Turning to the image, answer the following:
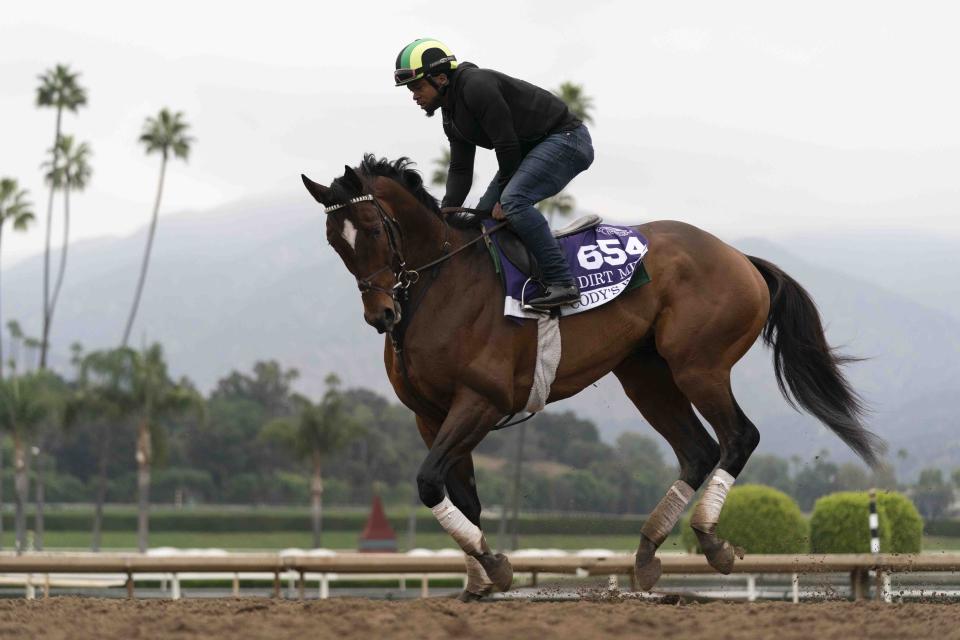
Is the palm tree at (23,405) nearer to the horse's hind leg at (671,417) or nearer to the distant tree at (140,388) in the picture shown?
the distant tree at (140,388)

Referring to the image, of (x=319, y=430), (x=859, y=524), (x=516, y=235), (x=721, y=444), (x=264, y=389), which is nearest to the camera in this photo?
(x=516, y=235)

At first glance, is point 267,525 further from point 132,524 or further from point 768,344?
point 768,344

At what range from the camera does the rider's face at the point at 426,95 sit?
7.56 m

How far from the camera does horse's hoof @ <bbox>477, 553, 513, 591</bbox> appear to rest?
285 inches

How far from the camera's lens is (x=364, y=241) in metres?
7.14

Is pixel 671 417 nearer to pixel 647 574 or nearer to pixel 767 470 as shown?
pixel 647 574

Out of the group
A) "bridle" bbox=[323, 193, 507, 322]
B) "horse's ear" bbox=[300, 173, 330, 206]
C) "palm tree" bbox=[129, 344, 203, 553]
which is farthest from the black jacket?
"palm tree" bbox=[129, 344, 203, 553]

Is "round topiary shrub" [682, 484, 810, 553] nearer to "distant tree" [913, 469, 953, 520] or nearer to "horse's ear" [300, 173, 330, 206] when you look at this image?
"distant tree" [913, 469, 953, 520]

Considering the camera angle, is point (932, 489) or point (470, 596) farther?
point (932, 489)

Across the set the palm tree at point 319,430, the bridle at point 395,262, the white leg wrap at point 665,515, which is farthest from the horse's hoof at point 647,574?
Result: the palm tree at point 319,430

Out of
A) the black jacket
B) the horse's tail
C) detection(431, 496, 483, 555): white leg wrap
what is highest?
the black jacket

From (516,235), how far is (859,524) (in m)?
18.4

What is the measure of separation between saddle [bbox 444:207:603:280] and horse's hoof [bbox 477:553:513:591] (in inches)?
62.5

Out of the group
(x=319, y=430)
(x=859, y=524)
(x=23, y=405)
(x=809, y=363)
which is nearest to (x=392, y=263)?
(x=809, y=363)
